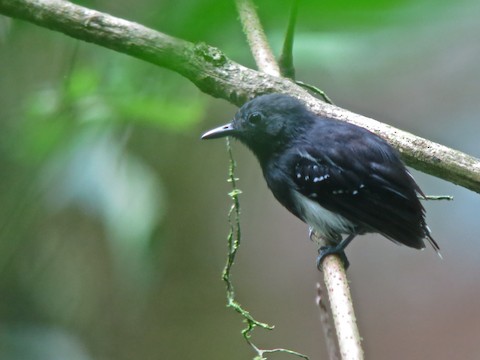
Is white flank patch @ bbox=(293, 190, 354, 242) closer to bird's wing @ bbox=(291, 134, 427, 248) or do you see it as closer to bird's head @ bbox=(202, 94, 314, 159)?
bird's wing @ bbox=(291, 134, 427, 248)

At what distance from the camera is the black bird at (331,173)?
265cm

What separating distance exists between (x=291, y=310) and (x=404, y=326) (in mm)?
1080

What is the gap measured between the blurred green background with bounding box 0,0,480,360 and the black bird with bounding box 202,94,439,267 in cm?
20

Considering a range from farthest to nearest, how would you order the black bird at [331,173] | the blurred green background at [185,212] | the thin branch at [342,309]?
the black bird at [331,173]
the thin branch at [342,309]
the blurred green background at [185,212]

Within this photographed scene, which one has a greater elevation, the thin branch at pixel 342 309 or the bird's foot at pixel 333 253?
the bird's foot at pixel 333 253

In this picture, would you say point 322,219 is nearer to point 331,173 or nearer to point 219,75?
point 331,173

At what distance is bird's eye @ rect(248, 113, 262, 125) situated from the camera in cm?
282

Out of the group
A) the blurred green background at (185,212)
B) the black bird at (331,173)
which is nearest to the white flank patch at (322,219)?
the black bird at (331,173)

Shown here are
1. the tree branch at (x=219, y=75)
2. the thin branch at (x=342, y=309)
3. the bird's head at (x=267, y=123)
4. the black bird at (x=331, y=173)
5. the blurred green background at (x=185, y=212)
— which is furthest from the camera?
the bird's head at (x=267, y=123)

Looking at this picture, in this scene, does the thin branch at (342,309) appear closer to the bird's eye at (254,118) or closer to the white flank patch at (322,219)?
the white flank patch at (322,219)

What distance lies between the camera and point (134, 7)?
703 millimetres

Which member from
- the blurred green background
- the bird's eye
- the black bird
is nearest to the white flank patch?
the black bird

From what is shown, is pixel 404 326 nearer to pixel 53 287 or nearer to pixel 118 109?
pixel 53 287

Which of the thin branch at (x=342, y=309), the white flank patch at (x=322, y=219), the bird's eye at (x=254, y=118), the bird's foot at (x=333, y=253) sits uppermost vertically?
the bird's eye at (x=254, y=118)
